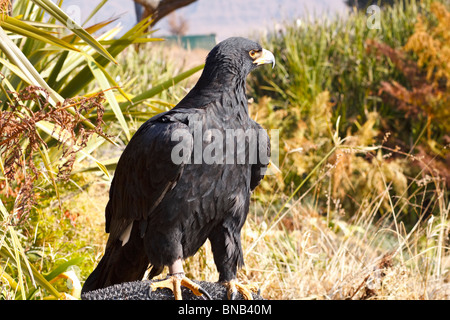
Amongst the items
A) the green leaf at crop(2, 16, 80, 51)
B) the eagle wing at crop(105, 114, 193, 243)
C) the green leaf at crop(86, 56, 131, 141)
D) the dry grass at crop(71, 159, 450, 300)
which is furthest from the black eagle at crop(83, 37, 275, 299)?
the dry grass at crop(71, 159, 450, 300)

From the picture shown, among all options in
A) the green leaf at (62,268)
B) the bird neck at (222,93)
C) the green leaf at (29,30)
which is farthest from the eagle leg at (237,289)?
the green leaf at (29,30)

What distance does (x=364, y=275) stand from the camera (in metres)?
3.16

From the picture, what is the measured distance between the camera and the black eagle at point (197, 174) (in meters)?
1.83

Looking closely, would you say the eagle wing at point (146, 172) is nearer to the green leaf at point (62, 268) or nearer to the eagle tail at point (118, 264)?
the eagle tail at point (118, 264)

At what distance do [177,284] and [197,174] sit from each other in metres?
0.39

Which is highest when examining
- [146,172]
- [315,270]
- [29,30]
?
[29,30]

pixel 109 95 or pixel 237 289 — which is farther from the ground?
pixel 109 95

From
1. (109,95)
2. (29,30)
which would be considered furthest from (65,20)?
(109,95)

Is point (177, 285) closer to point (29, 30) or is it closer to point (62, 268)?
point (62, 268)

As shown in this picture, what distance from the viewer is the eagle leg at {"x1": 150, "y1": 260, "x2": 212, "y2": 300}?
182 centimetres

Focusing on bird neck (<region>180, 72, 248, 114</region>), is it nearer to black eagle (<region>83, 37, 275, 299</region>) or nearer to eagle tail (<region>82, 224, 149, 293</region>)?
black eagle (<region>83, 37, 275, 299</region>)

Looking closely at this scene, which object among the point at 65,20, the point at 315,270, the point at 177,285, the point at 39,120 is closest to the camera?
the point at 39,120

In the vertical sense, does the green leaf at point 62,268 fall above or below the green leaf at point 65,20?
below

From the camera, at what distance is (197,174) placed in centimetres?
184
